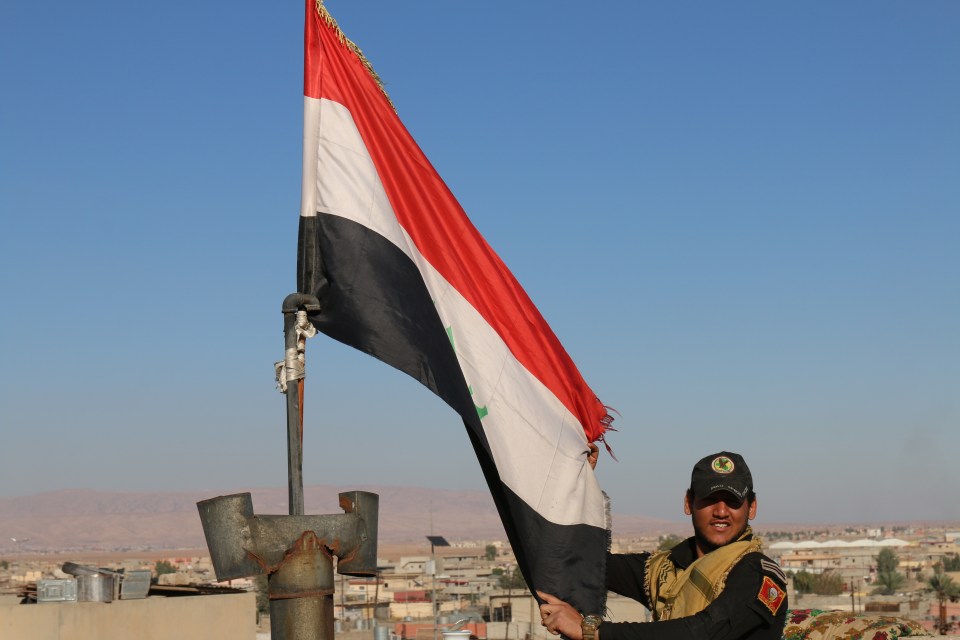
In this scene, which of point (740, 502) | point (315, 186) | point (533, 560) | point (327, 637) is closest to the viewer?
point (740, 502)

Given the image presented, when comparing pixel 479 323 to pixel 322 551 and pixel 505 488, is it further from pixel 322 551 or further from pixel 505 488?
pixel 322 551

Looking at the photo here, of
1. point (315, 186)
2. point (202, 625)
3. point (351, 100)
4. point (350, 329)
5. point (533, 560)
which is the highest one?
point (351, 100)

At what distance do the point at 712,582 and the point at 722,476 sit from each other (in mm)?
347

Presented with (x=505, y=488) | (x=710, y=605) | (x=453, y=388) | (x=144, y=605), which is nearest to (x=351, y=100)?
(x=453, y=388)

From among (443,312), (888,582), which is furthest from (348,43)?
(888,582)

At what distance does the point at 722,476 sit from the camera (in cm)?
434

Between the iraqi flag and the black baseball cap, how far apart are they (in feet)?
2.91

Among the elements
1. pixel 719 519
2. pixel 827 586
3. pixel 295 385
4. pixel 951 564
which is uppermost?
pixel 295 385

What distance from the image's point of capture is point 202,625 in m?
14.1

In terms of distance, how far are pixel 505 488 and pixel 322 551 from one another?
0.88 m

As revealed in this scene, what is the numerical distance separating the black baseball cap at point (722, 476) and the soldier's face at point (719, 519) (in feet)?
0.15

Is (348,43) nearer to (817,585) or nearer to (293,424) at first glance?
(293,424)

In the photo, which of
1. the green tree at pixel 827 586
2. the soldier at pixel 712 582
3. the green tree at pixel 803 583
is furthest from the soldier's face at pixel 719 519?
the green tree at pixel 827 586

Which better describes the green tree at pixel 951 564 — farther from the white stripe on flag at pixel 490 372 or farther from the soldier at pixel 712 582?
the soldier at pixel 712 582
